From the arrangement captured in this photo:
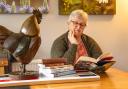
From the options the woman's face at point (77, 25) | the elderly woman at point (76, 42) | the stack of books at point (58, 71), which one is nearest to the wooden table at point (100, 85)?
the stack of books at point (58, 71)

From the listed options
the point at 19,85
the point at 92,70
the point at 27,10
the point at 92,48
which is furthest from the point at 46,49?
the point at 19,85

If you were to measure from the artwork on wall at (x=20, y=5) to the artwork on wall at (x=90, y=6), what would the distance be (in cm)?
24

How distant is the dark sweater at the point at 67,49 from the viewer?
2.77m

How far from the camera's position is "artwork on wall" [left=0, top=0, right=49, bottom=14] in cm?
348

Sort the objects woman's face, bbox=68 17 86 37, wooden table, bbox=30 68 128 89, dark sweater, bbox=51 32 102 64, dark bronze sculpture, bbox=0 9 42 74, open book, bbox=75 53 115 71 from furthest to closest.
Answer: woman's face, bbox=68 17 86 37 < dark sweater, bbox=51 32 102 64 < open book, bbox=75 53 115 71 < dark bronze sculpture, bbox=0 9 42 74 < wooden table, bbox=30 68 128 89

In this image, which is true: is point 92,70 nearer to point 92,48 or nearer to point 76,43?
point 76,43

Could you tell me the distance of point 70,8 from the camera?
3707mm

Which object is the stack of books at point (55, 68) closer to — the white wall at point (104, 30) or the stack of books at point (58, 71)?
the stack of books at point (58, 71)

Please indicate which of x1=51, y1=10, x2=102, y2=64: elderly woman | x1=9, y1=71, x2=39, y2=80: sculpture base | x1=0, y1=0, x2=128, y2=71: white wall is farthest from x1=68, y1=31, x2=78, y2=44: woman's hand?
x1=9, y1=71, x2=39, y2=80: sculpture base

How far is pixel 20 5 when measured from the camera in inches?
139

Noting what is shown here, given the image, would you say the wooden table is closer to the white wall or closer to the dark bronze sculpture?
the dark bronze sculpture

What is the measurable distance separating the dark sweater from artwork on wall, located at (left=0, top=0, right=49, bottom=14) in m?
0.75

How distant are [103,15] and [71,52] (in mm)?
Result: 1314

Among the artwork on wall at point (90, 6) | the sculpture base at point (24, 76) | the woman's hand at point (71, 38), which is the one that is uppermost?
the artwork on wall at point (90, 6)
